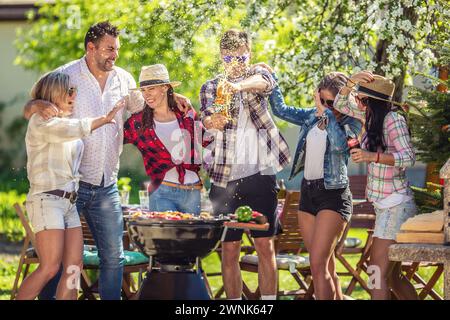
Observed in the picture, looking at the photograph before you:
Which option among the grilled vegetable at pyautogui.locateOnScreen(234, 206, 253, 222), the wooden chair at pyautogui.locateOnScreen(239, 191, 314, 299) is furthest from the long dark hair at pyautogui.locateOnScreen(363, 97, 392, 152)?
the wooden chair at pyautogui.locateOnScreen(239, 191, 314, 299)

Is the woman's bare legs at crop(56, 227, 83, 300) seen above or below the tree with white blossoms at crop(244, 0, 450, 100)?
below

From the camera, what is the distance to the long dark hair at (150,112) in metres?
7.96

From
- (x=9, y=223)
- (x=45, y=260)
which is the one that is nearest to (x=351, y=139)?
(x=45, y=260)

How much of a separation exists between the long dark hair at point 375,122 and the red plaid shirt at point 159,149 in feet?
4.05

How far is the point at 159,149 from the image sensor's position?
7922mm

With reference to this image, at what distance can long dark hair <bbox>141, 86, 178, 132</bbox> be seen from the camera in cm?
796

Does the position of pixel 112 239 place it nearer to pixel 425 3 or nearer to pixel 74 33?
pixel 425 3

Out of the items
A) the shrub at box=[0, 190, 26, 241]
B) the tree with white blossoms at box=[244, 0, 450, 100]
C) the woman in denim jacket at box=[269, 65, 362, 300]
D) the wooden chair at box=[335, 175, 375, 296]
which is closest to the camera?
the woman in denim jacket at box=[269, 65, 362, 300]

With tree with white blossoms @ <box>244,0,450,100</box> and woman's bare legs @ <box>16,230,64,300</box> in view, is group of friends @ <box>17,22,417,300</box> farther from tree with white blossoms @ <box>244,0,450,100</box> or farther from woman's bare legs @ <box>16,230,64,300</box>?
tree with white blossoms @ <box>244,0,450,100</box>

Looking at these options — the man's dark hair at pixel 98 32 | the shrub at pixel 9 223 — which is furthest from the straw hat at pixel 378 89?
the shrub at pixel 9 223

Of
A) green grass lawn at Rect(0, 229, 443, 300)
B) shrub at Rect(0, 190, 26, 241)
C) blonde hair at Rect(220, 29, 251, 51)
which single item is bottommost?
green grass lawn at Rect(0, 229, 443, 300)

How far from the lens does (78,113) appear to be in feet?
25.4

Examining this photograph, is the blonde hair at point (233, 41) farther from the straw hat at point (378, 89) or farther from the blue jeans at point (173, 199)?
the blue jeans at point (173, 199)

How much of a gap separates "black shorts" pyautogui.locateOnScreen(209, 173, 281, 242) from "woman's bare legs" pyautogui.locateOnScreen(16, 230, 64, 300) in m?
1.24
